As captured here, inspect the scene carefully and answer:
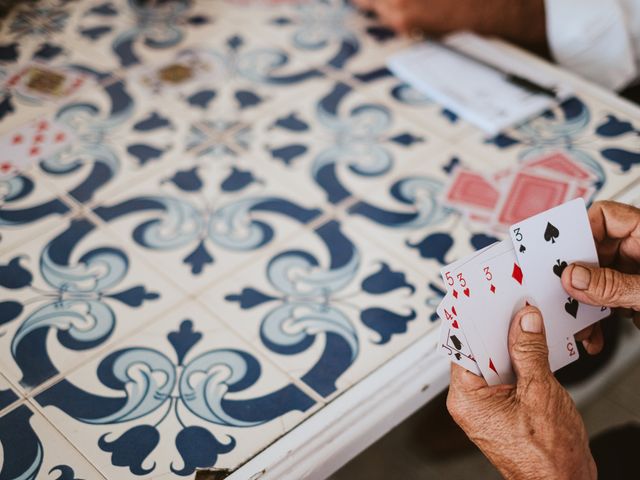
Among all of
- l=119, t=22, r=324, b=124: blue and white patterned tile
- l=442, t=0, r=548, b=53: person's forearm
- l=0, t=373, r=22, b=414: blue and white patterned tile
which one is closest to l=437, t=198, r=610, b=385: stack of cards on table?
l=0, t=373, r=22, b=414: blue and white patterned tile

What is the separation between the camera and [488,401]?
849 mm

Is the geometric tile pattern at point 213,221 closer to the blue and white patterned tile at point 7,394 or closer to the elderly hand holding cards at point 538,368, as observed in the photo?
the blue and white patterned tile at point 7,394

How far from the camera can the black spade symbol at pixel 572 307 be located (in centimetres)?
93

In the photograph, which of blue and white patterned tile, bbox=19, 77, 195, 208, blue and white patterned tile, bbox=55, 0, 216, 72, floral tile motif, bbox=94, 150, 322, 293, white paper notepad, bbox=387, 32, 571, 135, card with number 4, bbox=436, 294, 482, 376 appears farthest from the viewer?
blue and white patterned tile, bbox=55, 0, 216, 72

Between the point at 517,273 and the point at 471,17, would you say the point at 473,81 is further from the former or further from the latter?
the point at 517,273

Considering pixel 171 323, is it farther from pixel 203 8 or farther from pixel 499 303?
pixel 203 8

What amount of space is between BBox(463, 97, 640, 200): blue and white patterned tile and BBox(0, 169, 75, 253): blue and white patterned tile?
764 mm

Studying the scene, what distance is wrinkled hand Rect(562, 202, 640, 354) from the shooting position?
0.90 metres

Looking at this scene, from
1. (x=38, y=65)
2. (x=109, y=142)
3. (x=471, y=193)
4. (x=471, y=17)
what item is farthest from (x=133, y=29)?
(x=471, y=193)

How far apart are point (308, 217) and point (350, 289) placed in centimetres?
17

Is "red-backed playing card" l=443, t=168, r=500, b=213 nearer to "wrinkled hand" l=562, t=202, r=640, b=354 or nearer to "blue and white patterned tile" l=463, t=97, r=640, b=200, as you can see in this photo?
"blue and white patterned tile" l=463, t=97, r=640, b=200

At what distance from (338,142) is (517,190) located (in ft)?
1.15

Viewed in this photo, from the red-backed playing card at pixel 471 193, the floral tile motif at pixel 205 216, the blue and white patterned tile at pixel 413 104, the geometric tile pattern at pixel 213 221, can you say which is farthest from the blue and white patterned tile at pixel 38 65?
the red-backed playing card at pixel 471 193

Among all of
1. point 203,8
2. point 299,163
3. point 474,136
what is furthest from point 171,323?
point 203,8
